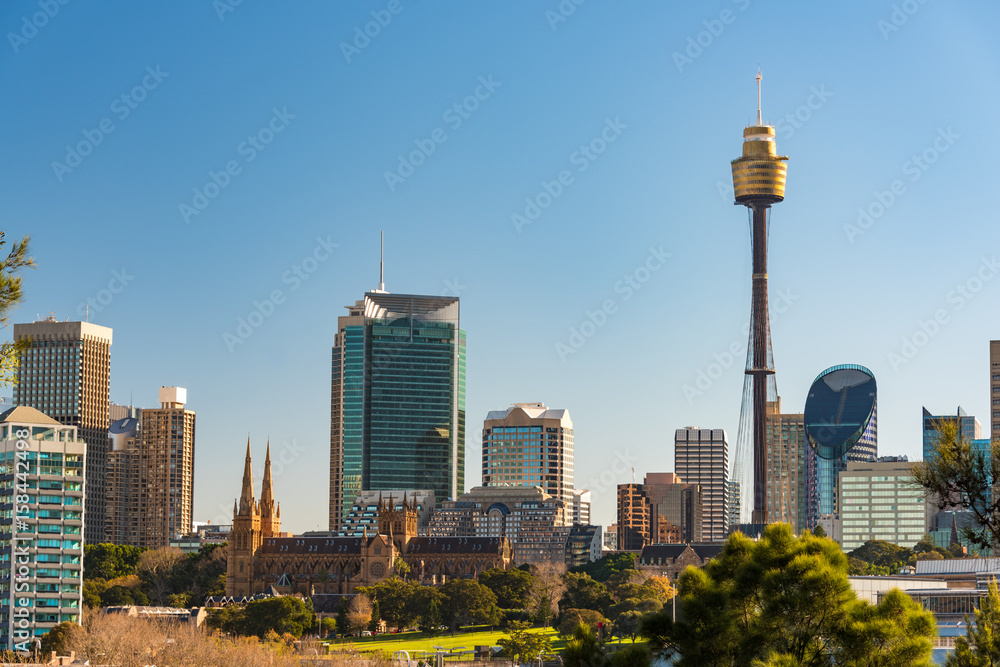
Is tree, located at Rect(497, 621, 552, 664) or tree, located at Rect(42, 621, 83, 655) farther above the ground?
tree, located at Rect(42, 621, 83, 655)

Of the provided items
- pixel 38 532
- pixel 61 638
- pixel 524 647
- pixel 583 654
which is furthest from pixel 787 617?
pixel 38 532

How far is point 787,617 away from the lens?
43594 millimetres

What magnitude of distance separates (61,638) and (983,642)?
135 m

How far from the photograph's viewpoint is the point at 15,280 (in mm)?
32656

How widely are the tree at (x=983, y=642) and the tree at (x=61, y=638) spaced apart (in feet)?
418

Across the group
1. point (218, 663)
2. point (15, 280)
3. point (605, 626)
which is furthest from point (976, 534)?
point (605, 626)

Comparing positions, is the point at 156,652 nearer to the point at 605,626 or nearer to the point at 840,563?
the point at 605,626

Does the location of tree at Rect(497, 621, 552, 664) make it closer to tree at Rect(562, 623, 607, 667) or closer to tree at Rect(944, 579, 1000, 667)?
tree at Rect(944, 579, 1000, 667)

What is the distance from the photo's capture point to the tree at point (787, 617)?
42469 mm

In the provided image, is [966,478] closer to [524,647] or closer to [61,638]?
[61,638]

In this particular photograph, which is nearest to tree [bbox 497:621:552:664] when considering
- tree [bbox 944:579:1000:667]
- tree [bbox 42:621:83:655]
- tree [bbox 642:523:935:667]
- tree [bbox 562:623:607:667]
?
tree [bbox 42:621:83:655]

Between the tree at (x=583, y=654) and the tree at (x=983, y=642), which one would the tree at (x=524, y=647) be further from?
the tree at (x=583, y=654)

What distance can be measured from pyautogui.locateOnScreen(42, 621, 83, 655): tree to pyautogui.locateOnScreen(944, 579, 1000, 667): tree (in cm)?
12729

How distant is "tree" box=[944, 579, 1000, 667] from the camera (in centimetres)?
4400
